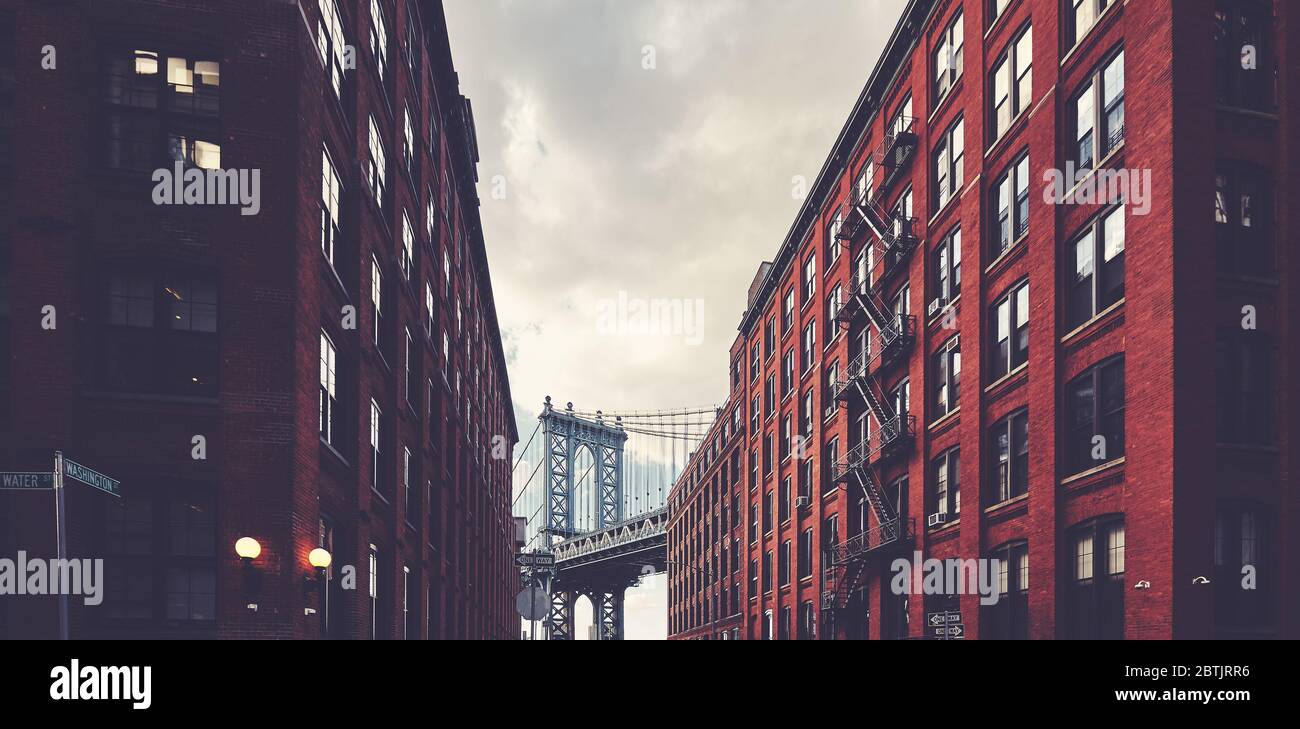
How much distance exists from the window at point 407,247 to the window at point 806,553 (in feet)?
81.8

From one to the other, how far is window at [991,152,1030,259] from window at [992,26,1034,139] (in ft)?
4.49

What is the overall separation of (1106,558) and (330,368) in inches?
674

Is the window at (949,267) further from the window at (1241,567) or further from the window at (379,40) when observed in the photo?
the window at (379,40)

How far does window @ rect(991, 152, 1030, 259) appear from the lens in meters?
25.9

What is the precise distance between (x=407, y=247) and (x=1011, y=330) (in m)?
17.1

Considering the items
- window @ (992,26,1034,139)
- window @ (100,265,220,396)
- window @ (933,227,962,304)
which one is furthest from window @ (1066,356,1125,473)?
window @ (100,265,220,396)

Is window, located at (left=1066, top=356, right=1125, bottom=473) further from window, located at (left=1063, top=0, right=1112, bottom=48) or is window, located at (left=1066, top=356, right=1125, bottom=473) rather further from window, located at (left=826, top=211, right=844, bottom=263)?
window, located at (left=826, top=211, right=844, bottom=263)

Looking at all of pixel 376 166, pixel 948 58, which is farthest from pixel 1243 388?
pixel 376 166

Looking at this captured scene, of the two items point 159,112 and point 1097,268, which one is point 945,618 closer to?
point 1097,268

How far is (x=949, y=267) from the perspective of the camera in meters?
31.0

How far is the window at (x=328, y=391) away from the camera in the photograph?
1886 centimetres

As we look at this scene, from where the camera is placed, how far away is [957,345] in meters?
30.1
